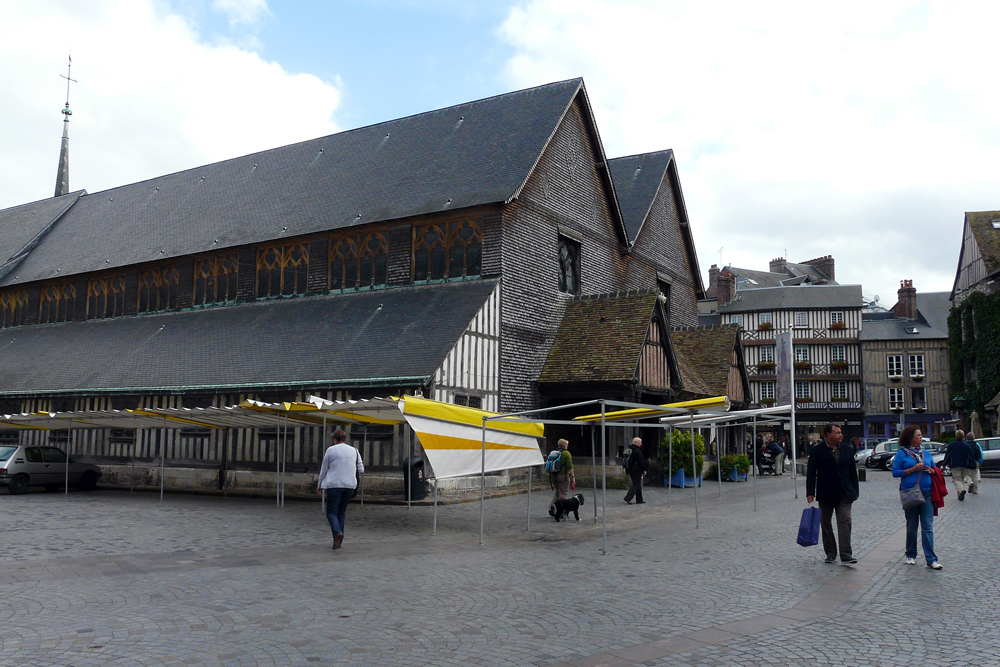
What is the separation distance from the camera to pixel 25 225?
114 ft

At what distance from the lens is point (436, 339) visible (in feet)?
58.1

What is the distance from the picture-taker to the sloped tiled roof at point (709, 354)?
2522 centimetres

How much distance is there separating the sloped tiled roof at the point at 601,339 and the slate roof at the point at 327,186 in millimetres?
4229

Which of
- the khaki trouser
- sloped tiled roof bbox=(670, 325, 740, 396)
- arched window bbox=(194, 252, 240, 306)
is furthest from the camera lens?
sloped tiled roof bbox=(670, 325, 740, 396)

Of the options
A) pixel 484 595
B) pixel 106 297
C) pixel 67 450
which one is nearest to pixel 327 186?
pixel 106 297

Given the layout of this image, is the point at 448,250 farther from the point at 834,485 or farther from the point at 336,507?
the point at 834,485

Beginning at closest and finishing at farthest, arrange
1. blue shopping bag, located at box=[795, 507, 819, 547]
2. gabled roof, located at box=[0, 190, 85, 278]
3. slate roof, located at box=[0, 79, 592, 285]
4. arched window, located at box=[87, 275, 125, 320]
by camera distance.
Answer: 1. blue shopping bag, located at box=[795, 507, 819, 547]
2. slate roof, located at box=[0, 79, 592, 285]
3. arched window, located at box=[87, 275, 125, 320]
4. gabled roof, located at box=[0, 190, 85, 278]

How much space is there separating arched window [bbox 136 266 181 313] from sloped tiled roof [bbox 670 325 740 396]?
619 inches

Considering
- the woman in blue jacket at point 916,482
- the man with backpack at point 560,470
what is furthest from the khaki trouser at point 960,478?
the woman in blue jacket at point 916,482

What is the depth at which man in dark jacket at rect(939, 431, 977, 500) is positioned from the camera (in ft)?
57.3

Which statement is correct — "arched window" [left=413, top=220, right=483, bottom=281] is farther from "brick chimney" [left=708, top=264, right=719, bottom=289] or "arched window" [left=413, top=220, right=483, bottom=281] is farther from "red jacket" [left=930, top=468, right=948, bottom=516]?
"brick chimney" [left=708, top=264, right=719, bottom=289]

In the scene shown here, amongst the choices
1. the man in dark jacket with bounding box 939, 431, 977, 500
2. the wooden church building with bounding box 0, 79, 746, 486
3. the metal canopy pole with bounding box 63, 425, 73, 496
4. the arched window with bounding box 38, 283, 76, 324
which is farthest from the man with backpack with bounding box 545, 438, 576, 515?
the arched window with bounding box 38, 283, 76, 324

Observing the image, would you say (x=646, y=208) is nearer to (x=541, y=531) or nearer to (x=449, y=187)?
(x=449, y=187)

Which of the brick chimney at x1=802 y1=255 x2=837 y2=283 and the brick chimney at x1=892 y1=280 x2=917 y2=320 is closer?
the brick chimney at x1=892 y1=280 x2=917 y2=320
